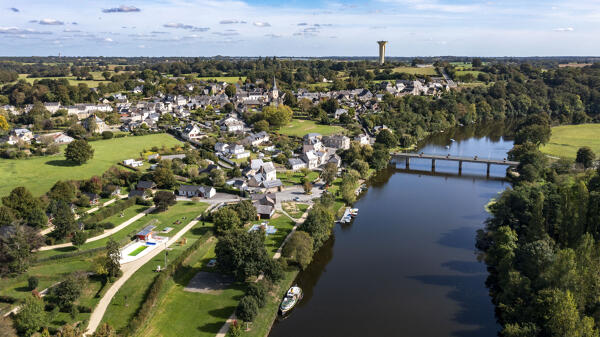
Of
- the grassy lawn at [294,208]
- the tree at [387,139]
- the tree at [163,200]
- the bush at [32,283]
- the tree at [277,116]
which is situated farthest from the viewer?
the tree at [277,116]

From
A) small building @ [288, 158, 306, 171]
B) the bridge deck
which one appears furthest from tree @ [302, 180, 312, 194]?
the bridge deck

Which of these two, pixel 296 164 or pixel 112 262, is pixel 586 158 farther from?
pixel 112 262

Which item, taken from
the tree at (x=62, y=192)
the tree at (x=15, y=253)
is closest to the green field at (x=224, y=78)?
the tree at (x=62, y=192)

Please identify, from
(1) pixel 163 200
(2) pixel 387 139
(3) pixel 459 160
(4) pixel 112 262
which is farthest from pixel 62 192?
(3) pixel 459 160

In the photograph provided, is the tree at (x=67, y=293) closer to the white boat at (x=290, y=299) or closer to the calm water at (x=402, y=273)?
the calm water at (x=402, y=273)

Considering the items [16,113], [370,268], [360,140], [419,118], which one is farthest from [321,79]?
[370,268]

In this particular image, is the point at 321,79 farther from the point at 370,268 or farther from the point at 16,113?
the point at 370,268

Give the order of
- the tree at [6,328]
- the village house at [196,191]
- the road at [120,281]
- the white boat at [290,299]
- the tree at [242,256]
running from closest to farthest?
the tree at [6,328]
the road at [120,281]
the white boat at [290,299]
the tree at [242,256]
the village house at [196,191]

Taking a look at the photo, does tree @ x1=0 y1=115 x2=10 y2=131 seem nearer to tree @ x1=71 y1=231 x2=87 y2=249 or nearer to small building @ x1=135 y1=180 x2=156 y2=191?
small building @ x1=135 y1=180 x2=156 y2=191

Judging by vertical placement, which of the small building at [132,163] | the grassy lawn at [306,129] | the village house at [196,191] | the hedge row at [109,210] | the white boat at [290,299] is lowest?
the white boat at [290,299]
